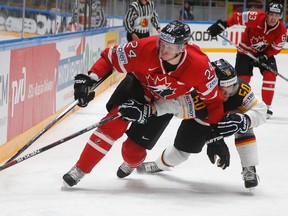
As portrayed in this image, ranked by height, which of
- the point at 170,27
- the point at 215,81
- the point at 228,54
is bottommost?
the point at 228,54

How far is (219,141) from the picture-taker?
11.8ft

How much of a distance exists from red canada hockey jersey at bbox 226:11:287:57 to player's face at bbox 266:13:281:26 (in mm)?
50

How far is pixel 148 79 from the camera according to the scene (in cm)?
360

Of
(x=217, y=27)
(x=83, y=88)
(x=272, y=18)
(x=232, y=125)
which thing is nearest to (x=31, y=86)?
(x=83, y=88)

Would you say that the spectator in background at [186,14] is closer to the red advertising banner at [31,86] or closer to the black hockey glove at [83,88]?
the red advertising banner at [31,86]

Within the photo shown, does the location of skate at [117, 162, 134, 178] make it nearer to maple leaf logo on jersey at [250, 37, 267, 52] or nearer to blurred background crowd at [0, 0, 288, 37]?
blurred background crowd at [0, 0, 288, 37]

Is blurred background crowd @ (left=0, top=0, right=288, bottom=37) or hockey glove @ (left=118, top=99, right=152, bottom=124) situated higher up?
blurred background crowd @ (left=0, top=0, right=288, bottom=37)

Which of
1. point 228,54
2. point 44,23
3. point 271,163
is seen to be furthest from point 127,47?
point 228,54

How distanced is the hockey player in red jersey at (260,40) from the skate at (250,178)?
3.11 metres

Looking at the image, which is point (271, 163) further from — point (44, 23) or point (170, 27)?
point (44, 23)

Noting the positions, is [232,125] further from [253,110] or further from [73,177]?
[73,177]

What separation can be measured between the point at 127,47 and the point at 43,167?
1.04 m

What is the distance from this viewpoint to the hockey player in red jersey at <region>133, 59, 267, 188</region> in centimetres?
359

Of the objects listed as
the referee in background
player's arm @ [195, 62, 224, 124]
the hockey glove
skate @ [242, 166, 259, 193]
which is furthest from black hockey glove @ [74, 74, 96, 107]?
the referee in background
